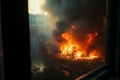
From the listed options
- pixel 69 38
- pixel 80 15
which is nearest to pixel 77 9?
pixel 80 15

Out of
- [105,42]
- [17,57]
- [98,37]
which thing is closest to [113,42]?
[105,42]

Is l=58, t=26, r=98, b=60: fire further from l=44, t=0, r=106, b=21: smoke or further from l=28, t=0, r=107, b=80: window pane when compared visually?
l=44, t=0, r=106, b=21: smoke

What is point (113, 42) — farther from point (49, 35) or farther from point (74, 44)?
point (49, 35)

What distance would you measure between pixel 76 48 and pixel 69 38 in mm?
180

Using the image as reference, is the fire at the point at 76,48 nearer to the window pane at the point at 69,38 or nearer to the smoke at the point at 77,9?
the window pane at the point at 69,38

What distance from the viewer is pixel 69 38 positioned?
1.82 meters

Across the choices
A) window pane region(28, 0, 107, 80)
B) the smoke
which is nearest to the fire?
window pane region(28, 0, 107, 80)

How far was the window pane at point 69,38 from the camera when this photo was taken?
4.96 feet

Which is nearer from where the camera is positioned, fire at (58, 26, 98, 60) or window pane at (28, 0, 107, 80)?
window pane at (28, 0, 107, 80)

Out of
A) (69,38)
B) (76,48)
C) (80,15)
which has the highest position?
(80,15)

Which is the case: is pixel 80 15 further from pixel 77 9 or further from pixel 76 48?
pixel 76 48

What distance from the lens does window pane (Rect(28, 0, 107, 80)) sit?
1511 mm

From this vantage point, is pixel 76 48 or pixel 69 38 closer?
pixel 69 38

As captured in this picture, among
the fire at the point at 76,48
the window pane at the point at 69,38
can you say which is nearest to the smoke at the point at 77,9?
the window pane at the point at 69,38
